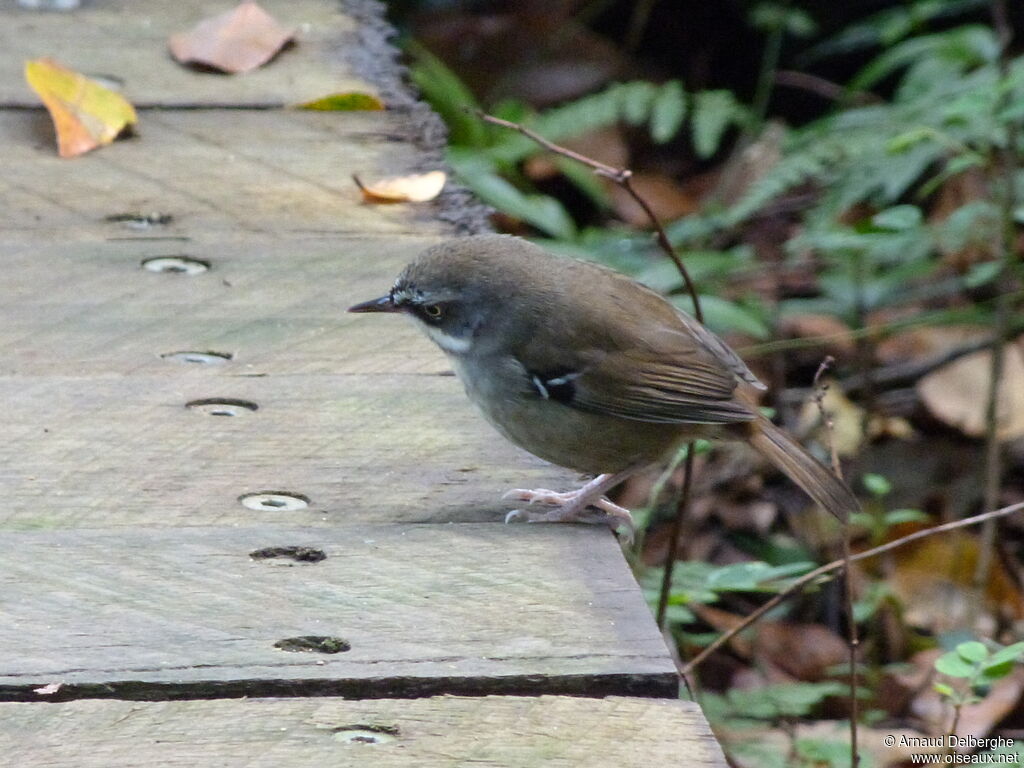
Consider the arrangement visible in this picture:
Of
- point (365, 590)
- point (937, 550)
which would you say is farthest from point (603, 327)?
point (937, 550)

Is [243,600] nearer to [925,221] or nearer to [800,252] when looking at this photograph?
[800,252]

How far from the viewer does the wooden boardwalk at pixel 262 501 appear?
6.48 feet

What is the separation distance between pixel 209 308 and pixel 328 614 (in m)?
1.27

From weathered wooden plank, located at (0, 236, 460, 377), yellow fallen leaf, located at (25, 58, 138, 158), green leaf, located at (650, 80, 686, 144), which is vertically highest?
green leaf, located at (650, 80, 686, 144)

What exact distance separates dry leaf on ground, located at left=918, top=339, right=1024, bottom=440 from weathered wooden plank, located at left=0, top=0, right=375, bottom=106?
10.2 ft

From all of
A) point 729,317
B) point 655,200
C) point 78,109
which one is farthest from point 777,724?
point 655,200

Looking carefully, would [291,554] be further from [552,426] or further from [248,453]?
[552,426]

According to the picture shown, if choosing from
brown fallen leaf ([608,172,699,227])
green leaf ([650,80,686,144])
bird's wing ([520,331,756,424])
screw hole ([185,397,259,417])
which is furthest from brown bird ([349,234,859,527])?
brown fallen leaf ([608,172,699,227])

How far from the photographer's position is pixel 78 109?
409 centimetres

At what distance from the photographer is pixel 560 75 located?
8750mm

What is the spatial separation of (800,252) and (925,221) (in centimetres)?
92

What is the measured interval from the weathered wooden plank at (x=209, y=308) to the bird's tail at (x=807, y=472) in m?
0.90

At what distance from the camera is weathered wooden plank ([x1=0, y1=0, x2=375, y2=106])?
14.7 ft

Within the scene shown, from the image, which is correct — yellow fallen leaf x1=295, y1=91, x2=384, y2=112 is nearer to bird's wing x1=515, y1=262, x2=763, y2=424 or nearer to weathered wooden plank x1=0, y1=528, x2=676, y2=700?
bird's wing x1=515, y1=262, x2=763, y2=424
